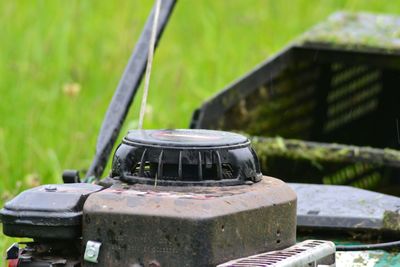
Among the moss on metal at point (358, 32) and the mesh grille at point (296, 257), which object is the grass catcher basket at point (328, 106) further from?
the mesh grille at point (296, 257)

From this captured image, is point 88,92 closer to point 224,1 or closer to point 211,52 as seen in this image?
point 211,52

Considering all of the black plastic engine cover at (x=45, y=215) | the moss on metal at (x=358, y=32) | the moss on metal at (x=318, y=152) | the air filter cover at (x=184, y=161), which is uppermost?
the moss on metal at (x=358, y=32)

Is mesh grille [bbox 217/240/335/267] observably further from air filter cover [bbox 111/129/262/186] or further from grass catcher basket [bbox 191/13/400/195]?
grass catcher basket [bbox 191/13/400/195]

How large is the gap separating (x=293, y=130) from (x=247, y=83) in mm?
567

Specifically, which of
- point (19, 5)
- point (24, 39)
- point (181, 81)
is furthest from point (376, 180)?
point (19, 5)

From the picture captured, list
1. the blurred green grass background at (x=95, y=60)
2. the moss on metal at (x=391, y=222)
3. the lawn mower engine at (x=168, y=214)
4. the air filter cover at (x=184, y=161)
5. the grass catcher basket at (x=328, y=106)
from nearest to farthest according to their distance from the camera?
Answer: 1. the lawn mower engine at (x=168, y=214)
2. the air filter cover at (x=184, y=161)
3. the moss on metal at (x=391, y=222)
4. the grass catcher basket at (x=328, y=106)
5. the blurred green grass background at (x=95, y=60)

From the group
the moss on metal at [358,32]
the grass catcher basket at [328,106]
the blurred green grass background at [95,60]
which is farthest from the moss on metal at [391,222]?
the moss on metal at [358,32]

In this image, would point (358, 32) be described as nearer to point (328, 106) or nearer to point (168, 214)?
point (328, 106)

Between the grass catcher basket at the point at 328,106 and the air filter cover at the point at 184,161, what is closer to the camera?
the air filter cover at the point at 184,161

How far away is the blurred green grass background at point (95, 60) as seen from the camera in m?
4.17

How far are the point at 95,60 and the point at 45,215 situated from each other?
3723mm

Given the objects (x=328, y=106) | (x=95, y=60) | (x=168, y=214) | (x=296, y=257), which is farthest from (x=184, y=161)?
(x=95, y=60)

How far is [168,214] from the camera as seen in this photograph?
65.1 inches

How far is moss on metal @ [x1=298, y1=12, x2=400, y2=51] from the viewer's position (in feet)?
13.0
